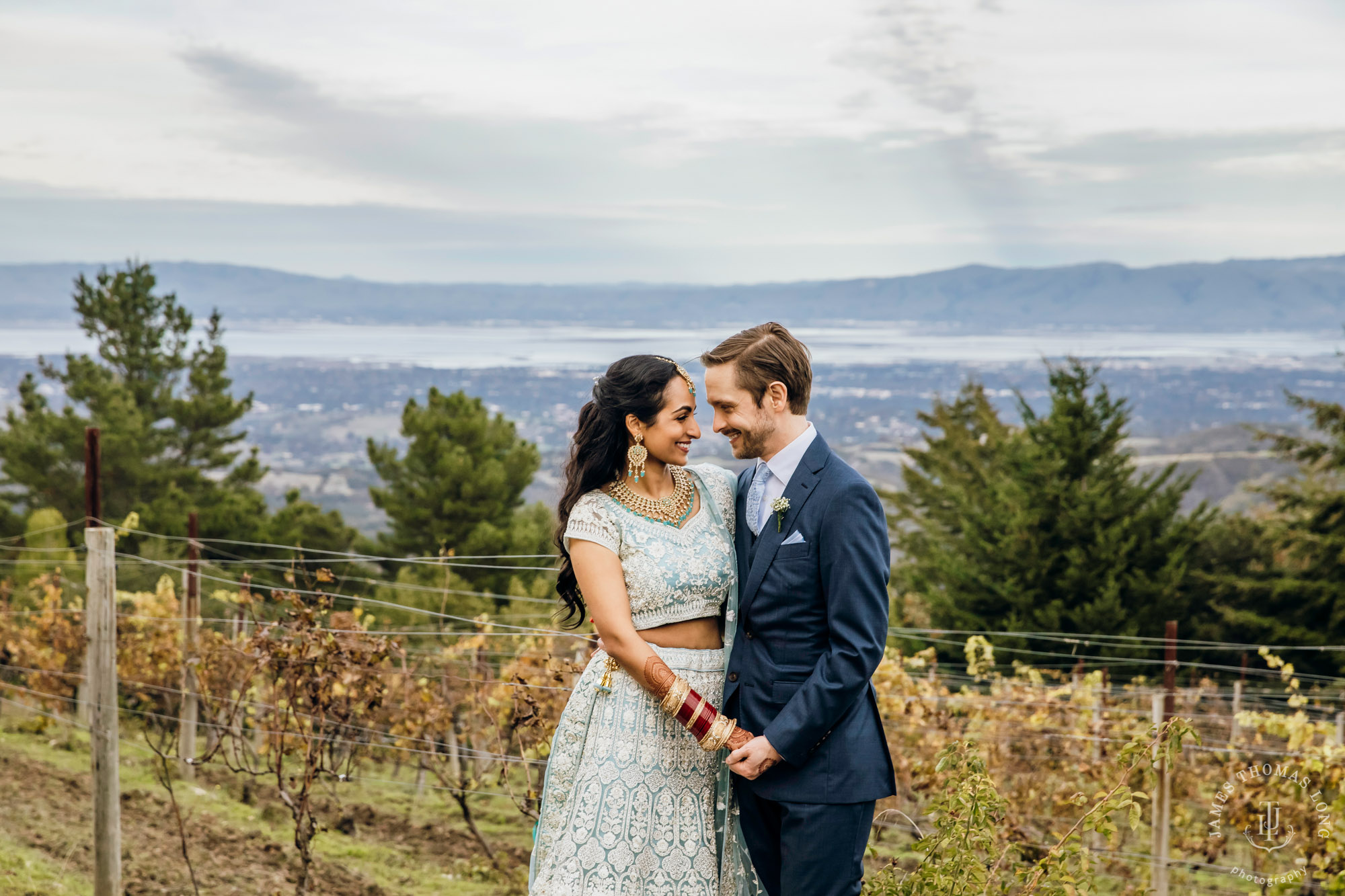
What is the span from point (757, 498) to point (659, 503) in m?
0.25

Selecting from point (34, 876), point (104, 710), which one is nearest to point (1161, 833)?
point (104, 710)

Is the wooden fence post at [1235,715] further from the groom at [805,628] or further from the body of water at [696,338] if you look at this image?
the body of water at [696,338]

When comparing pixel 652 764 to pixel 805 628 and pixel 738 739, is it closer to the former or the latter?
pixel 738 739

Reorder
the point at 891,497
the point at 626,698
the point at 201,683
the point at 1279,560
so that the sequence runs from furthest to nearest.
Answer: the point at 891,497 < the point at 1279,560 < the point at 201,683 < the point at 626,698

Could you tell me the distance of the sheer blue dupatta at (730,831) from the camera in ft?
8.94

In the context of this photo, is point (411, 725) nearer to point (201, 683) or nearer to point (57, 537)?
point (201, 683)

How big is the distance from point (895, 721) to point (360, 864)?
3552mm

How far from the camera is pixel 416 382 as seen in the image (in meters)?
137

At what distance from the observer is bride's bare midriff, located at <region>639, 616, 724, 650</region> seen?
2711mm

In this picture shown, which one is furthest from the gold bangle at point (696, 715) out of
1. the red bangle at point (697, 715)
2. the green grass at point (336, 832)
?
the green grass at point (336, 832)

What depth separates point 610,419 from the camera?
2680mm

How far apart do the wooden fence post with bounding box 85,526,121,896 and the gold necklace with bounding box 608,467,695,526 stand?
287 centimetres

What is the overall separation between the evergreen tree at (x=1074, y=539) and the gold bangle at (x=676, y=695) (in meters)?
14.9

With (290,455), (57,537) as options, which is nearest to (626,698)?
(57,537)
